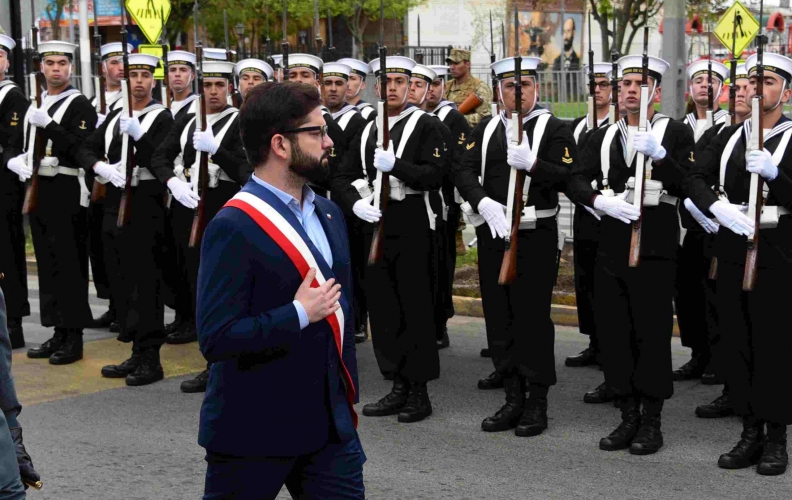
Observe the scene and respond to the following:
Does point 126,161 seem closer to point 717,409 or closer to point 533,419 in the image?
point 533,419

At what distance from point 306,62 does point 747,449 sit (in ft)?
15.0

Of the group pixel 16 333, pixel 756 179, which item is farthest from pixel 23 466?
pixel 16 333

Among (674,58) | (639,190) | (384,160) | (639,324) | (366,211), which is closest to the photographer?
(639,190)

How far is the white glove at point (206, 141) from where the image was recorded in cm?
813

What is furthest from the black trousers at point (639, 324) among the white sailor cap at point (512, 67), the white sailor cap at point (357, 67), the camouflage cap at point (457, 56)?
the camouflage cap at point (457, 56)

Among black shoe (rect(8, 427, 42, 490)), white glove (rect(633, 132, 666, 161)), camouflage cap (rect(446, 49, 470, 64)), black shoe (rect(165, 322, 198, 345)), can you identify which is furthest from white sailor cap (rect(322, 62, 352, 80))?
black shoe (rect(8, 427, 42, 490))

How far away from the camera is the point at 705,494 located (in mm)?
5926

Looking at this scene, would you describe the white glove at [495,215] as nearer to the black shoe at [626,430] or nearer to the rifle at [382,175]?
the rifle at [382,175]

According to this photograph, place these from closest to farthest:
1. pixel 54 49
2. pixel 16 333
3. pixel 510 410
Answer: pixel 510 410
pixel 54 49
pixel 16 333

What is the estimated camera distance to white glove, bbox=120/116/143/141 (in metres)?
8.50

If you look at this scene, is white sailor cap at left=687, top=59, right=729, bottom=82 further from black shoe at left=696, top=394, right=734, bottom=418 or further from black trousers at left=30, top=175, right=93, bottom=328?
black trousers at left=30, top=175, right=93, bottom=328

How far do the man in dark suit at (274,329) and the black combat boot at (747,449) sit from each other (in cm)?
312

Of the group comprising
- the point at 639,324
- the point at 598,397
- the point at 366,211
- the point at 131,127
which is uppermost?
the point at 131,127

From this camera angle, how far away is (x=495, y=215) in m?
6.96
